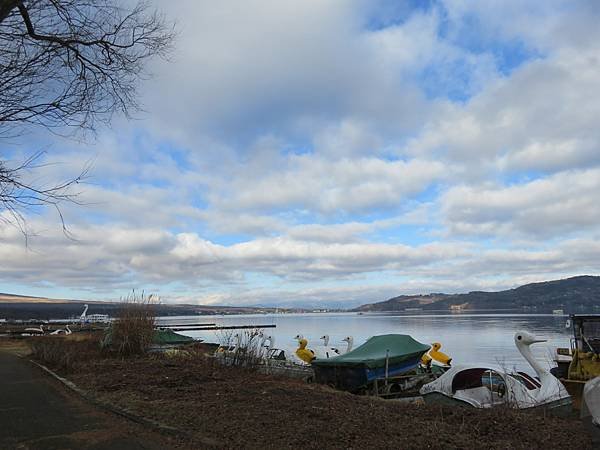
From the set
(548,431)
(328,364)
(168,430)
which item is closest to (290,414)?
(168,430)

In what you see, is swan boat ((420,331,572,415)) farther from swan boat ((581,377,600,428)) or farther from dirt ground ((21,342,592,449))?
swan boat ((581,377,600,428))

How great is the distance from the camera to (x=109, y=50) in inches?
350

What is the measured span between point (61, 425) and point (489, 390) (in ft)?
26.4

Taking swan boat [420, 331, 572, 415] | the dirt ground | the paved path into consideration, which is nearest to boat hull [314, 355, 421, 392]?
swan boat [420, 331, 572, 415]

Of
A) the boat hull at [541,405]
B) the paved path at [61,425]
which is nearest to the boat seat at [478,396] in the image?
the boat hull at [541,405]

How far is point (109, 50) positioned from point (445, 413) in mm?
7853

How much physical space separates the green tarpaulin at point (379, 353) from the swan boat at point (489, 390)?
360 centimetres

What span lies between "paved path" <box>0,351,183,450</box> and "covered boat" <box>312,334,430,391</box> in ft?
24.5

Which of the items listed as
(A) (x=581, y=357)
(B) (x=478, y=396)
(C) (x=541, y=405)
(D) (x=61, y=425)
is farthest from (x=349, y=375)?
(D) (x=61, y=425)

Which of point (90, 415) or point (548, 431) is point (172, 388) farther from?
point (548, 431)

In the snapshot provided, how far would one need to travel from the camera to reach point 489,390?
11.0 metres

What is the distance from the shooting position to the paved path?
6633 millimetres

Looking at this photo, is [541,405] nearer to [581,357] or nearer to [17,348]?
[581,357]

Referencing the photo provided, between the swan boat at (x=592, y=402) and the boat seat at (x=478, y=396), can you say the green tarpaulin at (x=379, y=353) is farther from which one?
the swan boat at (x=592, y=402)
